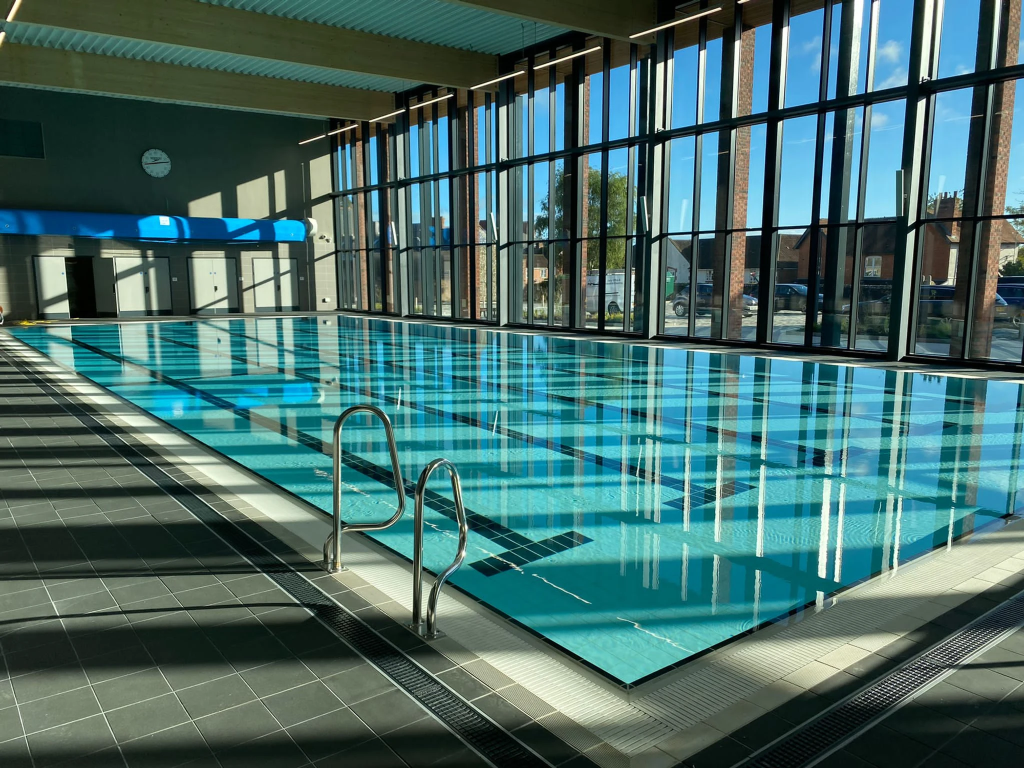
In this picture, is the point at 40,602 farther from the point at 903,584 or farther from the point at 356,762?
the point at 903,584

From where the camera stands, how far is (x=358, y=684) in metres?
2.38

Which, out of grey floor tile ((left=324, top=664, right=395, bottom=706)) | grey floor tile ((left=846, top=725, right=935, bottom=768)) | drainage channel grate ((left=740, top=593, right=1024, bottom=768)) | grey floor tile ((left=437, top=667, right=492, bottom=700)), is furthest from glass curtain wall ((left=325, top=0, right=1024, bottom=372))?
grey floor tile ((left=324, top=664, right=395, bottom=706))

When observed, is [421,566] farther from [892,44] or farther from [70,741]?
[892,44]

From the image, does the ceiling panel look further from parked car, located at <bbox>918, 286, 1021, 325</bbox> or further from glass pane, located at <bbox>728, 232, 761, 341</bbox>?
parked car, located at <bbox>918, 286, 1021, 325</bbox>

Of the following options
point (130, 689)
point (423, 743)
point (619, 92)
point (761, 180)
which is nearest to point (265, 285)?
point (619, 92)

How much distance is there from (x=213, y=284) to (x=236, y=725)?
23211 mm

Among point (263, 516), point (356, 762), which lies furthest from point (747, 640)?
point (263, 516)

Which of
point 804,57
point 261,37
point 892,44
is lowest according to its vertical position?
point 892,44

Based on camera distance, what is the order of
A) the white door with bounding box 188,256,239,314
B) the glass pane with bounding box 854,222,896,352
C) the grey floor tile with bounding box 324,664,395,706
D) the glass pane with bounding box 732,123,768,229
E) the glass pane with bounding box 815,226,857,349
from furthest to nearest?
the white door with bounding box 188,256,239,314 < the glass pane with bounding box 732,123,768,229 < the glass pane with bounding box 815,226,857,349 < the glass pane with bounding box 854,222,896,352 < the grey floor tile with bounding box 324,664,395,706

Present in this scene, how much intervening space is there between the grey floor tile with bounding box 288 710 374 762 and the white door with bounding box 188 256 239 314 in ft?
75.5

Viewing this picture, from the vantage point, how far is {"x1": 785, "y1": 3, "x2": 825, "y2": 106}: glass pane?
11.8 meters

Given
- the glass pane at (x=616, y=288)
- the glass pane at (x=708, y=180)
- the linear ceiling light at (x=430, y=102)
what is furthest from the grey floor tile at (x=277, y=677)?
the linear ceiling light at (x=430, y=102)

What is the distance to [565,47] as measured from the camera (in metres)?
15.9

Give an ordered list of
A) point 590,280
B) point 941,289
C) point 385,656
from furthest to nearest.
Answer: point 590,280 → point 941,289 → point 385,656
